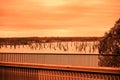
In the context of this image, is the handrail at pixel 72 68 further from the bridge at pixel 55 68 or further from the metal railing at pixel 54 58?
the metal railing at pixel 54 58

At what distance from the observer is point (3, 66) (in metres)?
3.72

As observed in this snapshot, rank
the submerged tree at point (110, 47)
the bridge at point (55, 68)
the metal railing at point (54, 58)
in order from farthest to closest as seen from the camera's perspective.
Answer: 1. the metal railing at point (54, 58)
2. the submerged tree at point (110, 47)
3. the bridge at point (55, 68)

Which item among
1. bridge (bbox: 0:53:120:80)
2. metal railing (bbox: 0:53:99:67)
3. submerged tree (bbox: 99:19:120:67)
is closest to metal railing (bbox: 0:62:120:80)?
bridge (bbox: 0:53:120:80)

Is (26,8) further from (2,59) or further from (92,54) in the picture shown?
(92,54)

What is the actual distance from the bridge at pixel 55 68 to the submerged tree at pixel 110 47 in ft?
0.26

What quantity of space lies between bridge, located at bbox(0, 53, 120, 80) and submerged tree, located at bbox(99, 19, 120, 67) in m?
0.08

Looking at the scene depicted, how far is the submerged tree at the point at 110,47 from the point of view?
3.31 metres

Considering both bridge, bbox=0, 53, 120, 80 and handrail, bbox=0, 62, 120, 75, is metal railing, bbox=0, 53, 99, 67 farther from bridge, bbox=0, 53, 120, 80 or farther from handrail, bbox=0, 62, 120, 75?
handrail, bbox=0, 62, 120, 75

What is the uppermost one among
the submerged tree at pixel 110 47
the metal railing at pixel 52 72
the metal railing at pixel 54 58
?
the submerged tree at pixel 110 47

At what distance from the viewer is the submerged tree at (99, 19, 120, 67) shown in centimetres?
331

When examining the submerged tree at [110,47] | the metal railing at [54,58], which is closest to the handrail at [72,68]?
the metal railing at [54,58]

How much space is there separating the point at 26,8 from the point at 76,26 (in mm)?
806

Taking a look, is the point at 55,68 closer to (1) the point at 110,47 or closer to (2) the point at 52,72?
(2) the point at 52,72

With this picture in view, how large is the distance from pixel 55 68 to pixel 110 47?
679 mm
